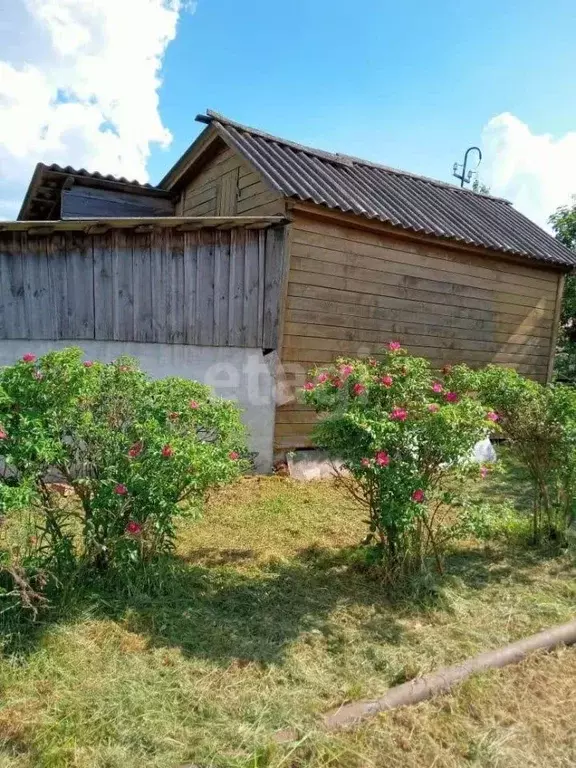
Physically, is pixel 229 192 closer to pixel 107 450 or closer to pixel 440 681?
pixel 107 450

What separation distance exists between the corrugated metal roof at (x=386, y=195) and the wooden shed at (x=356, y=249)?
3 cm

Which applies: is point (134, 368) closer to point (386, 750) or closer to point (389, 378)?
point (389, 378)

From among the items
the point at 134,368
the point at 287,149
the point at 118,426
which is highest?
the point at 287,149

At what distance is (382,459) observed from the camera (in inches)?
128

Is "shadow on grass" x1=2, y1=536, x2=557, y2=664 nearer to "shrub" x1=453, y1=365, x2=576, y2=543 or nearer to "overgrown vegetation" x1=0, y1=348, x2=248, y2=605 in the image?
"overgrown vegetation" x1=0, y1=348, x2=248, y2=605

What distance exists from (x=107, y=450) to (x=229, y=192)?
20.3 feet

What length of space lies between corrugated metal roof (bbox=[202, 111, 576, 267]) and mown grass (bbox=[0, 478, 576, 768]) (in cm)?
444

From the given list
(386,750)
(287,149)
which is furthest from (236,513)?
(287,149)


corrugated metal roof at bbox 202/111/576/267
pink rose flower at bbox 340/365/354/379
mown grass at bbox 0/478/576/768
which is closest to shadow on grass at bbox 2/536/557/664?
mown grass at bbox 0/478/576/768

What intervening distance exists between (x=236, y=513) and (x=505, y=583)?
2.60m

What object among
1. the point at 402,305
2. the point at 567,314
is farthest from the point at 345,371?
the point at 567,314

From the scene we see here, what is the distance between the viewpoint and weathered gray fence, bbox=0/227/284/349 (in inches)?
253

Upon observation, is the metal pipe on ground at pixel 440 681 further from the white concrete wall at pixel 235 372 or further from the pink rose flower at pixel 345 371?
the white concrete wall at pixel 235 372

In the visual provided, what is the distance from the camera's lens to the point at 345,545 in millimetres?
4559
